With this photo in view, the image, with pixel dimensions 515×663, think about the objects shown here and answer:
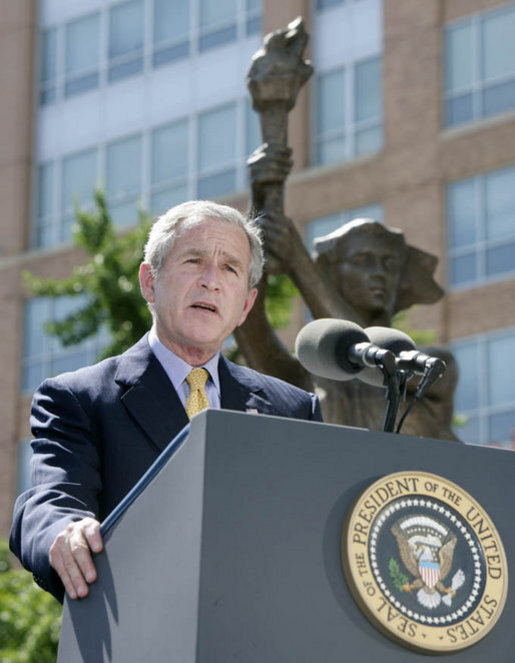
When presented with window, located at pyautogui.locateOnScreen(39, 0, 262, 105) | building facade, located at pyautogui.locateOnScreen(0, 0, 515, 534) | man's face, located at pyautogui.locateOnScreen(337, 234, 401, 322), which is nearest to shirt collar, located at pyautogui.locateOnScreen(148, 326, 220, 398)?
man's face, located at pyautogui.locateOnScreen(337, 234, 401, 322)

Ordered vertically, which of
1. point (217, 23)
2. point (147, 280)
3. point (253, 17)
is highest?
point (217, 23)

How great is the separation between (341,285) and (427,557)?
491 cm

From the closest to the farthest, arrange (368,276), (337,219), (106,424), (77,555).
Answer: (77,555), (106,424), (368,276), (337,219)

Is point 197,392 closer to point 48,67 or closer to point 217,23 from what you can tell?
point 217,23

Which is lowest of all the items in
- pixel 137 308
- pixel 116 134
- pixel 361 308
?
pixel 361 308

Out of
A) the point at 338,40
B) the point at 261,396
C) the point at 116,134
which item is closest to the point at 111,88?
the point at 116,134

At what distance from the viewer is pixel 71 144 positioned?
4009 centimetres

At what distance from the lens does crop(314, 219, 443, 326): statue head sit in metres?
8.36

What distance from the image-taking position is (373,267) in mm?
8414

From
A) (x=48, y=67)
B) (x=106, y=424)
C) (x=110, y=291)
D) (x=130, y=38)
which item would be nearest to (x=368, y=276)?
(x=106, y=424)

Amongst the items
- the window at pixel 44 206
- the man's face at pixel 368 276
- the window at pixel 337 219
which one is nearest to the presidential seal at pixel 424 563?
the man's face at pixel 368 276

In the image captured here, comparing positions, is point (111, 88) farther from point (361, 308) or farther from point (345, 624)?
point (345, 624)

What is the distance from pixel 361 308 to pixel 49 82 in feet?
111

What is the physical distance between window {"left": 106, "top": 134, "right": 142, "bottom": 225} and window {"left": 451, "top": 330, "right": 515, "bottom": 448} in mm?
9563
